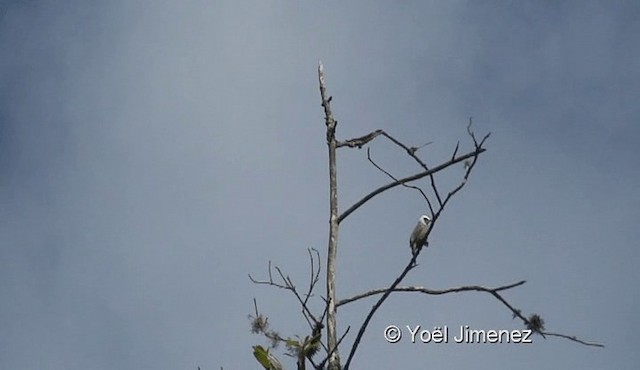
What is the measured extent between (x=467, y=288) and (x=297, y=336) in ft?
3.85

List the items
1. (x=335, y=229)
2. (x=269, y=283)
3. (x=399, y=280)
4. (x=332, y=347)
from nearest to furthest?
(x=332, y=347), (x=399, y=280), (x=335, y=229), (x=269, y=283)

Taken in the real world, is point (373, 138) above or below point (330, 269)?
above

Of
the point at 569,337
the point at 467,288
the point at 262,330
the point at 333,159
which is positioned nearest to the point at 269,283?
the point at 262,330

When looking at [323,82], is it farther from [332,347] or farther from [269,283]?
[332,347]

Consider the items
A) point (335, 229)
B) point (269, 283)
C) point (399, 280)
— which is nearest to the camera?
point (399, 280)

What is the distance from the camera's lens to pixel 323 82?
576 centimetres

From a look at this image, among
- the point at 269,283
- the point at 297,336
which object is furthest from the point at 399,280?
the point at 269,283

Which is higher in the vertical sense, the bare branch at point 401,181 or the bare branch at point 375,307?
the bare branch at point 401,181

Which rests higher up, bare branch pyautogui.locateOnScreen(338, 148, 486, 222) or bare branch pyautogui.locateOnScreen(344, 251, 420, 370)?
bare branch pyautogui.locateOnScreen(338, 148, 486, 222)

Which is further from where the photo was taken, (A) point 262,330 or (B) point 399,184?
(B) point 399,184

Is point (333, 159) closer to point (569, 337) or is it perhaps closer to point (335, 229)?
point (335, 229)

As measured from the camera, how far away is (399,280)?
4566 mm

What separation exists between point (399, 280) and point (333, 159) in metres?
0.95

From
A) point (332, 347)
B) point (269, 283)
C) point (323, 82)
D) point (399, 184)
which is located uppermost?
point (323, 82)
